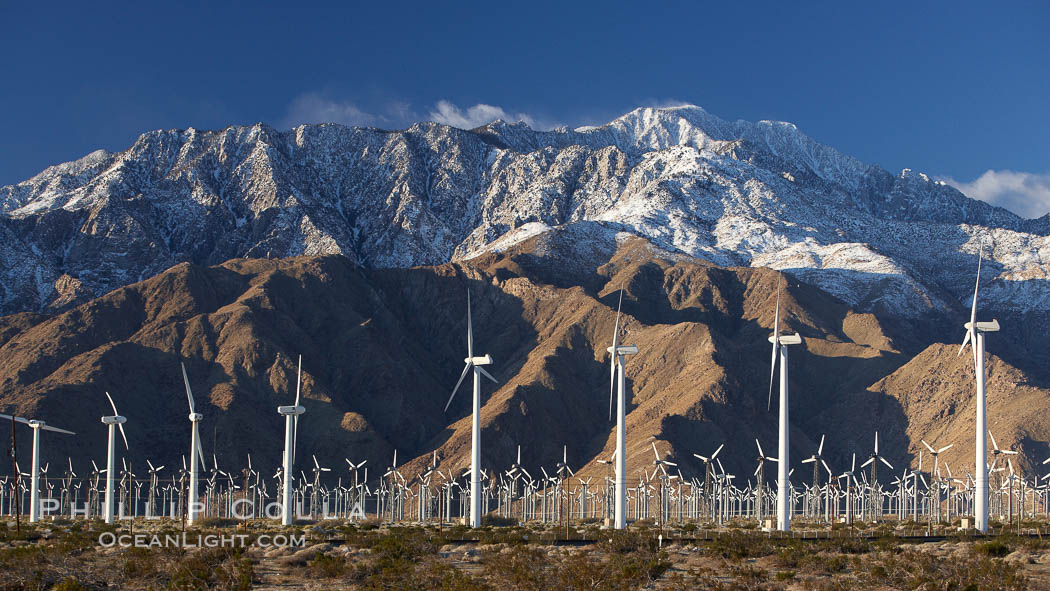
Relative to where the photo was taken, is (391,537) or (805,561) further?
(391,537)

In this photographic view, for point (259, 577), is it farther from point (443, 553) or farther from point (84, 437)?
point (84, 437)

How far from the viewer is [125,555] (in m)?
55.7

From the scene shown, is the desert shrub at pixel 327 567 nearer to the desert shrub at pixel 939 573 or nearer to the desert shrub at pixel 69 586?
the desert shrub at pixel 69 586

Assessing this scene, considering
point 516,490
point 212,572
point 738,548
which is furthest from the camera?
point 516,490

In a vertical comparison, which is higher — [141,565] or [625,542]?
[141,565]

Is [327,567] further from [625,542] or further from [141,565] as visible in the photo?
[625,542]

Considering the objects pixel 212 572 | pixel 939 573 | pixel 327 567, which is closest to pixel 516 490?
pixel 327 567

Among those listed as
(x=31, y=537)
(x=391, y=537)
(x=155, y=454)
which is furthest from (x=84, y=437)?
(x=391, y=537)

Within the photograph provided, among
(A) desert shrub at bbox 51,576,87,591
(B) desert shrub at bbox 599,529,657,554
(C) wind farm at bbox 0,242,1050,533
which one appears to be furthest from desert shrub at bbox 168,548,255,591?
(C) wind farm at bbox 0,242,1050,533

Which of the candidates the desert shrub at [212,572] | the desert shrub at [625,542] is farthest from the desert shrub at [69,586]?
the desert shrub at [625,542]

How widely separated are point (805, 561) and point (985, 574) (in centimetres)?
878

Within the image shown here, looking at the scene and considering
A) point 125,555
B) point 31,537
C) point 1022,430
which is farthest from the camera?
point 1022,430

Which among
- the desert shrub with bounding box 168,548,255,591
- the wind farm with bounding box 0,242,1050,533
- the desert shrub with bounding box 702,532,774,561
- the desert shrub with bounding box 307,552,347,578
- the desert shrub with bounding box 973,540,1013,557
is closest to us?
the desert shrub with bounding box 168,548,255,591

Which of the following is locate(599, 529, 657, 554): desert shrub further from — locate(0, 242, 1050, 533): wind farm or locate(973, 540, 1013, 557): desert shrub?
locate(0, 242, 1050, 533): wind farm
